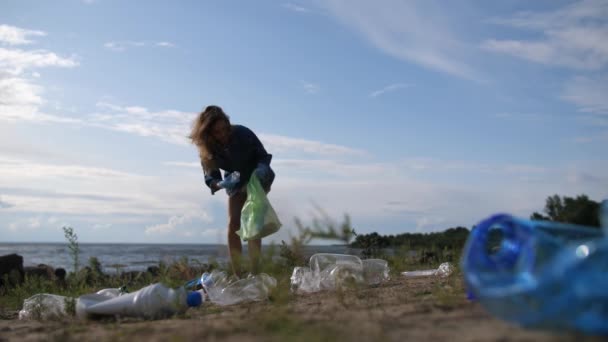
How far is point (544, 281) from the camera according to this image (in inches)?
69.0

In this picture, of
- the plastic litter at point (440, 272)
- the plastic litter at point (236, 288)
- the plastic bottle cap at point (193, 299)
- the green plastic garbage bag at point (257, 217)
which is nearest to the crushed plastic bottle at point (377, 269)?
the plastic litter at point (440, 272)

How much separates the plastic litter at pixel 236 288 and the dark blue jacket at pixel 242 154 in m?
0.85

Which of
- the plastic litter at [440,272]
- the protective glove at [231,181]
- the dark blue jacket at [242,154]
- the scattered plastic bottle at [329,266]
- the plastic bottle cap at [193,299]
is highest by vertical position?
the dark blue jacket at [242,154]

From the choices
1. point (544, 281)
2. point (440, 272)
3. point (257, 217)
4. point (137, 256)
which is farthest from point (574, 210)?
point (137, 256)

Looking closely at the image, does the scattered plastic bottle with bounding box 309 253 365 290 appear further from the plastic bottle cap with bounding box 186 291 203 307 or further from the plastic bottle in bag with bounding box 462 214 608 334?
the plastic bottle in bag with bounding box 462 214 608 334

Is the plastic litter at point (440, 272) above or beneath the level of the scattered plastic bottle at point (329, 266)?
beneath

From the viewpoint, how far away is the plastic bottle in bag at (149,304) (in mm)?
3354

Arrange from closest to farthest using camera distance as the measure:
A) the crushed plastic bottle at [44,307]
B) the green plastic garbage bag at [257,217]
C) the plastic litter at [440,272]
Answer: the crushed plastic bottle at [44,307], the green plastic garbage bag at [257,217], the plastic litter at [440,272]

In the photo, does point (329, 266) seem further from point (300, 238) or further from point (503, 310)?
point (503, 310)

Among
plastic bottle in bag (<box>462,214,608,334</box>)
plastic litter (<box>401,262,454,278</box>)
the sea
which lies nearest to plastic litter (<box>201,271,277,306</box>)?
the sea

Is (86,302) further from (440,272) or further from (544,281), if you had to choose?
(440,272)

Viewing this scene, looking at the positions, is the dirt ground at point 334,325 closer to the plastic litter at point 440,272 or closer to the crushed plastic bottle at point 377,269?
the crushed plastic bottle at point 377,269

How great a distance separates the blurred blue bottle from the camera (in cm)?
175

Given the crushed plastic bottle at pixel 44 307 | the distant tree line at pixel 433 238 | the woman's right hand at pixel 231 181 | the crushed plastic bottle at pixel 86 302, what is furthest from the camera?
the distant tree line at pixel 433 238
